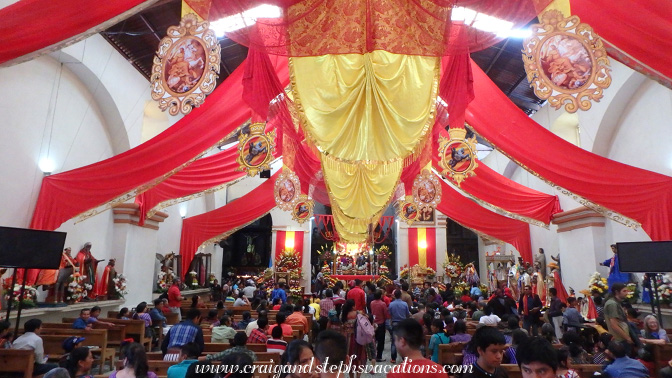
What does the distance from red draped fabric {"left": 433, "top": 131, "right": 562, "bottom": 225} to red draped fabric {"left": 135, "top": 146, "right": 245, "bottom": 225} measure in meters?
4.33

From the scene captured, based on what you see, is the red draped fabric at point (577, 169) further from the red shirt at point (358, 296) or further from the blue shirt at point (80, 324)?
the blue shirt at point (80, 324)

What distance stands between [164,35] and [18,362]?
287 inches

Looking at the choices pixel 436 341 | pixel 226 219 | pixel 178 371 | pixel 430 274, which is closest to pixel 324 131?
pixel 436 341

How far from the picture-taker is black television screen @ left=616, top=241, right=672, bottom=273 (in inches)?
214

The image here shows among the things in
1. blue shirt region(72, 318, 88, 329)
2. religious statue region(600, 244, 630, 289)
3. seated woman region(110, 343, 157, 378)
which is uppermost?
religious statue region(600, 244, 630, 289)

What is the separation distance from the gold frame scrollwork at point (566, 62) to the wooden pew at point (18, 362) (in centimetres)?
536

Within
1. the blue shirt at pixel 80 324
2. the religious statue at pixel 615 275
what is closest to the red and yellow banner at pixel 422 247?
the religious statue at pixel 615 275

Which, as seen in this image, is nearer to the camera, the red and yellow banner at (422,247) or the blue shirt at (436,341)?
the blue shirt at (436,341)

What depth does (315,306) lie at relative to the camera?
9.59 meters

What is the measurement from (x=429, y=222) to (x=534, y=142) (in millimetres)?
13740

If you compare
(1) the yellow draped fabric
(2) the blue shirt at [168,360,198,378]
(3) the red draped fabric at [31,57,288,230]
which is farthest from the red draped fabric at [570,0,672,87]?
(2) the blue shirt at [168,360,198,378]

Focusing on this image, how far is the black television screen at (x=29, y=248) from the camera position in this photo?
4.76 m

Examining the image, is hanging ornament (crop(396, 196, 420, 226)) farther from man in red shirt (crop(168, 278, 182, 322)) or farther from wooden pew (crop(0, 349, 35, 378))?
wooden pew (crop(0, 349, 35, 378))

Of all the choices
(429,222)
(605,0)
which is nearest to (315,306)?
(605,0)
